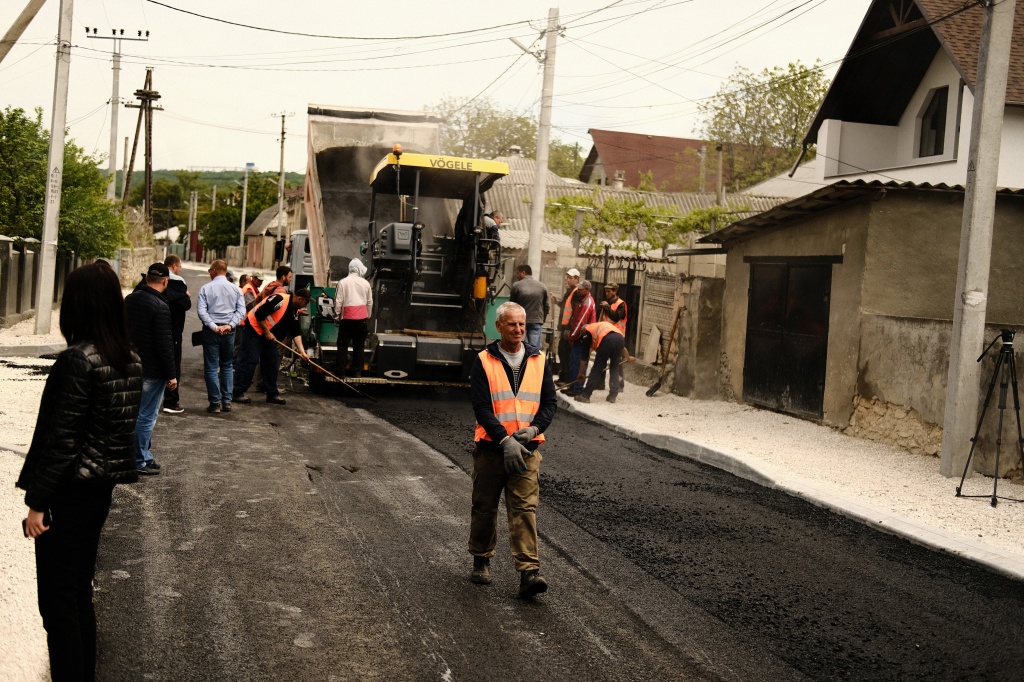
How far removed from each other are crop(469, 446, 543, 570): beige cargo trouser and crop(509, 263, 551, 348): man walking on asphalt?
30.0 feet

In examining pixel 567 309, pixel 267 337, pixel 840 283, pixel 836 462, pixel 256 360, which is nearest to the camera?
pixel 836 462

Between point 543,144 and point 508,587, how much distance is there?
57.5ft

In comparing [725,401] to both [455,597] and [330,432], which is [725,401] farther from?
[455,597]

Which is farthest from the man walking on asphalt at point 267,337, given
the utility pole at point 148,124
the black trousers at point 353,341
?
the utility pole at point 148,124

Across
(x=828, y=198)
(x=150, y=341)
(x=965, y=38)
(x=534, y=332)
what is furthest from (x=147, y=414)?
(x=965, y=38)

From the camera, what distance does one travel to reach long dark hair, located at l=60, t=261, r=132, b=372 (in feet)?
13.7

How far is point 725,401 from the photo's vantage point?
1661 centimetres

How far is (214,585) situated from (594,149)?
209 ft

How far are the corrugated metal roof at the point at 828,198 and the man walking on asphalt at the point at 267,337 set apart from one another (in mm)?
6553

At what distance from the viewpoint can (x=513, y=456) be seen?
617 cm

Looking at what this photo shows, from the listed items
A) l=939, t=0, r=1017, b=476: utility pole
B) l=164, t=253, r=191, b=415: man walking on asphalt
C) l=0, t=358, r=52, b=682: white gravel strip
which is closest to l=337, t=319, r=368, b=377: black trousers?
l=164, t=253, r=191, b=415: man walking on asphalt

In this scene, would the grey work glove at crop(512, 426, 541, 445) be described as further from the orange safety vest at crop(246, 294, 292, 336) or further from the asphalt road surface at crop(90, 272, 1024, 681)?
the orange safety vest at crop(246, 294, 292, 336)

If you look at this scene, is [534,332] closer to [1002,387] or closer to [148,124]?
[1002,387]

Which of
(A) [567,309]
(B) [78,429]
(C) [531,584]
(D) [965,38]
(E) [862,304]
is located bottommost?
(C) [531,584]
